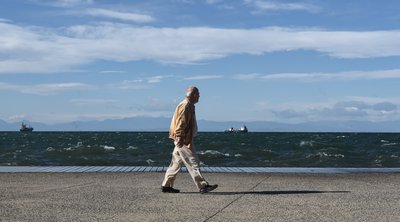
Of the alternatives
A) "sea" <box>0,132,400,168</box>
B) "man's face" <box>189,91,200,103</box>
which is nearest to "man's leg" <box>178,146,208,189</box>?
"man's face" <box>189,91,200,103</box>

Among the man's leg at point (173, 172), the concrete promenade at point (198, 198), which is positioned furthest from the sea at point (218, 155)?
the man's leg at point (173, 172)

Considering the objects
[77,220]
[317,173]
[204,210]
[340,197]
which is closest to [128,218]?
[77,220]

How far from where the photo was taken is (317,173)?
14.8m

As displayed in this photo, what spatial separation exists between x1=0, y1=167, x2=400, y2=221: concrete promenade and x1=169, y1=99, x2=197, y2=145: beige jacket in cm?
96

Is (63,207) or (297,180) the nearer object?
(63,207)

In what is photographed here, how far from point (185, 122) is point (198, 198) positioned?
1.34 metres

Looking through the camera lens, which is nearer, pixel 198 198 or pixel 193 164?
pixel 198 198

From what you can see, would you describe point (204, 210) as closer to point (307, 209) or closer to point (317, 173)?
point (307, 209)

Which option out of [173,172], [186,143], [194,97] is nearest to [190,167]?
[173,172]

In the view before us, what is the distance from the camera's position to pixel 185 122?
33.8 feet

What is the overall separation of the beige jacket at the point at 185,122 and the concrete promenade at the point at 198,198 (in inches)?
37.9

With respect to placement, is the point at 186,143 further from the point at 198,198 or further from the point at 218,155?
the point at 218,155

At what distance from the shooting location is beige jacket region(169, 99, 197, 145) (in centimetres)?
1029

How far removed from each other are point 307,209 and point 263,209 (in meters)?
0.59
